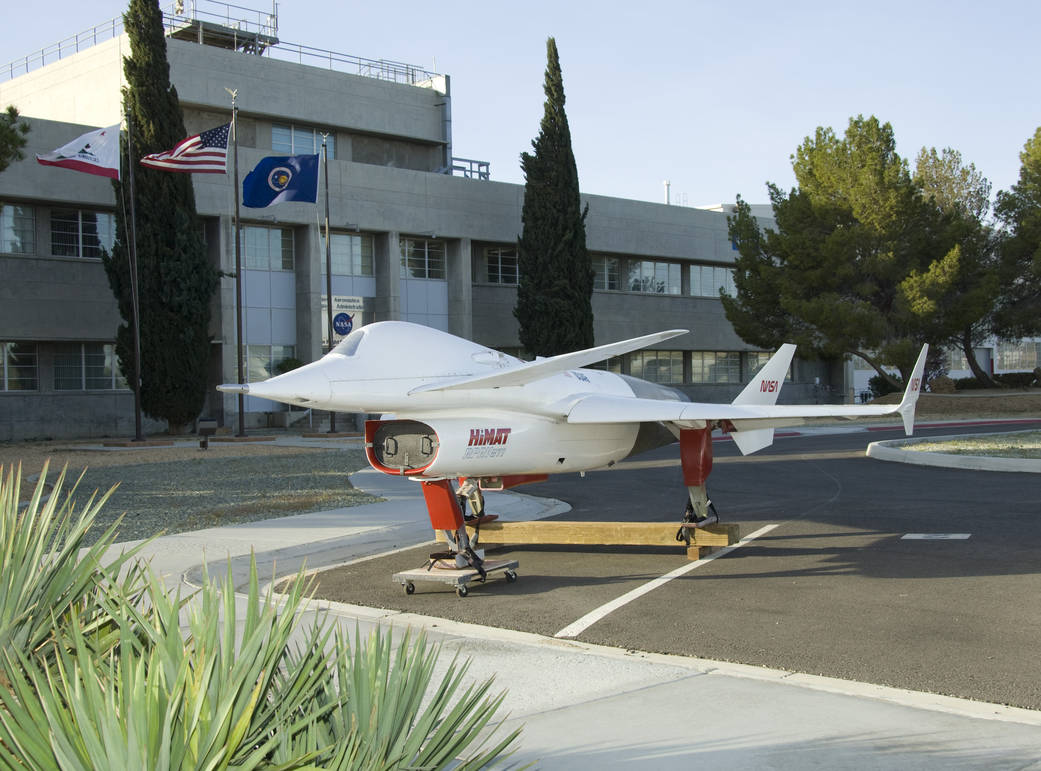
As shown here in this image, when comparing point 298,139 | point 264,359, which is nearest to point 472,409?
point 264,359

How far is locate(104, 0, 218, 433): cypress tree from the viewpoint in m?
31.2

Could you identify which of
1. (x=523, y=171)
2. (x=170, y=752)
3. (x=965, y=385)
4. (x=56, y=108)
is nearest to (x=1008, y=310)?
(x=965, y=385)

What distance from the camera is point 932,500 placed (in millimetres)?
13961

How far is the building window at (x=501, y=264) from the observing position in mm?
44438

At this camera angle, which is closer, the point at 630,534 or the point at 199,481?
the point at 630,534

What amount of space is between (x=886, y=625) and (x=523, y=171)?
114ft

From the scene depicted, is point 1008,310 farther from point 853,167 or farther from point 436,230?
point 436,230

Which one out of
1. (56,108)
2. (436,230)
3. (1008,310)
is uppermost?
(56,108)

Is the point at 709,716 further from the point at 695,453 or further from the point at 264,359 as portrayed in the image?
the point at 264,359

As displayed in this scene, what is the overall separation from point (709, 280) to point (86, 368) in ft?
108

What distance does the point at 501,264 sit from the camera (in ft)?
147

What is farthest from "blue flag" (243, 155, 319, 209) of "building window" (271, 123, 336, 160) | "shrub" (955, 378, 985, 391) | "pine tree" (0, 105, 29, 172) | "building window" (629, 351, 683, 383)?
"shrub" (955, 378, 985, 391)

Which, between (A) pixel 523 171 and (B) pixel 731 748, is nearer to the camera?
(B) pixel 731 748

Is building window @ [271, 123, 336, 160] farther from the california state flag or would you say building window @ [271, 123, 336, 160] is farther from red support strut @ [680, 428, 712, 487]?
red support strut @ [680, 428, 712, 487]
